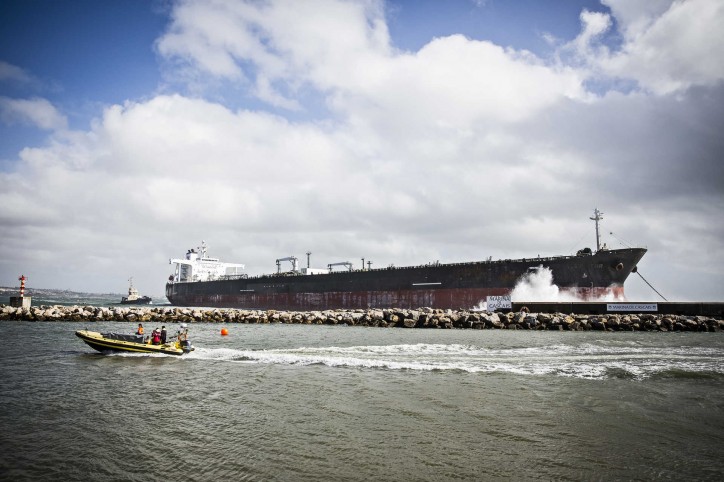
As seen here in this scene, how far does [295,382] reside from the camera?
11.4m

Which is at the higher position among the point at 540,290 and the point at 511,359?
the point at 540,290

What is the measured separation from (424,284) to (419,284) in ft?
1.96

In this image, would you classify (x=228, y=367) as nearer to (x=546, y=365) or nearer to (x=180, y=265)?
(x=546, y=365)

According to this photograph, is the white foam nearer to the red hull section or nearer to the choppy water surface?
the red hull section

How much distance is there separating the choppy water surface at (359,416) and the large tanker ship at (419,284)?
17.2m

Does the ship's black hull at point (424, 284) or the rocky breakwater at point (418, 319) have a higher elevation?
the ship's black hull at point (424, 284)

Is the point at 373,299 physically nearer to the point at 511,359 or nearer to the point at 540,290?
the point at 540,290

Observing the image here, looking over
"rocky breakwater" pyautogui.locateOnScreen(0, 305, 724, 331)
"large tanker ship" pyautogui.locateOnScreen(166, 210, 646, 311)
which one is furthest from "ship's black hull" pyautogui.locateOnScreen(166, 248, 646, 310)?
"rocky breakwater" pyautogui.locateOnScreen(0, 305, 724, 331)

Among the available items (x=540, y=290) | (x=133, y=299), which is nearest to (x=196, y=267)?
(x=133, y=299)

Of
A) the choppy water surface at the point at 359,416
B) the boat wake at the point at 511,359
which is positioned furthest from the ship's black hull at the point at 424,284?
the choppy water surface at the point at 359,416

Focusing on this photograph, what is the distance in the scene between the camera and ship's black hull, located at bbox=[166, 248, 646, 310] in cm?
3234

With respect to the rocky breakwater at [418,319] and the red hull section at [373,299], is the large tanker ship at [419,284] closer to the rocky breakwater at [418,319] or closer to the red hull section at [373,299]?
the red hull section at [373,299]

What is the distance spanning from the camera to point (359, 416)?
8406 mm

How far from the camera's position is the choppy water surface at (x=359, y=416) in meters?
6.08
